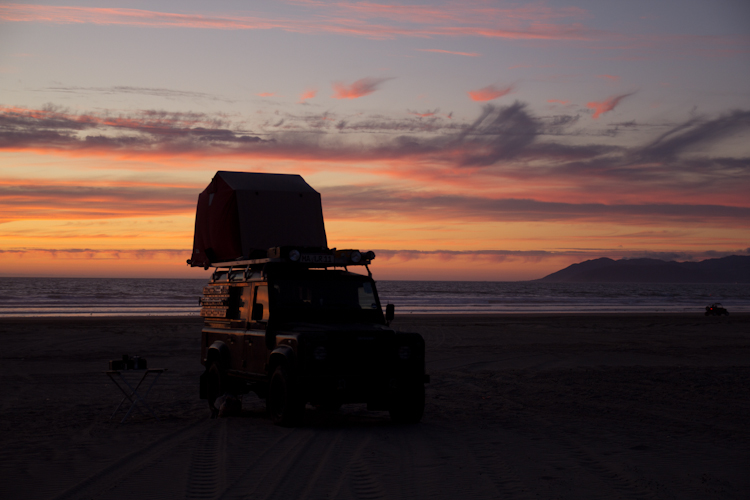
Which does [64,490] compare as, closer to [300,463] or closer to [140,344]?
[300,463]

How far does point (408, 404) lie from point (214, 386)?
3.73 meters

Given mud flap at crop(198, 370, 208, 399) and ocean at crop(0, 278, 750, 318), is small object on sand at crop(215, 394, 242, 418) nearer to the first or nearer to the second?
mud flap at crop(198, 370, 208, 399)

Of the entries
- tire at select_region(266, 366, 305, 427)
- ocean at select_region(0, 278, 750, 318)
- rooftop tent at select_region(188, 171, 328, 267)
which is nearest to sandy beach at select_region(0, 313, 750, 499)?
tire at select_region(266, 366, 305, 427)

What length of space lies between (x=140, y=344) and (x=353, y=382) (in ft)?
53.7

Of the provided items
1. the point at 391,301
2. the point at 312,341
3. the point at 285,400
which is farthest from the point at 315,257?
the point at 391,301

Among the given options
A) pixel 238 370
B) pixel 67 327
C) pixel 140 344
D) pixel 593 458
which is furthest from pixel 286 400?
pixel 67 327

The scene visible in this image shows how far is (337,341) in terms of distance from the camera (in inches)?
384

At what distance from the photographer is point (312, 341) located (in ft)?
31.4

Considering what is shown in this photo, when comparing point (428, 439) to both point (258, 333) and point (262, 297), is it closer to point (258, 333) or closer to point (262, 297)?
point (258, 333)

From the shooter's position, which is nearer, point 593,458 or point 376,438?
point 593,458

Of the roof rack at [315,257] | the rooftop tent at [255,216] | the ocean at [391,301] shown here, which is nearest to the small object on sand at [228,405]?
the roof rack at [315,257]

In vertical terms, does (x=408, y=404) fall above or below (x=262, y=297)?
below

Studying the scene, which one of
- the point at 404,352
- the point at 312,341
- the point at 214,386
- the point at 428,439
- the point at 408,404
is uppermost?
the point at 312,341

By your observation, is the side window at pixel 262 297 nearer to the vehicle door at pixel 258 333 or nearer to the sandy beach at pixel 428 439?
the vehicle door at pixel 258 333
